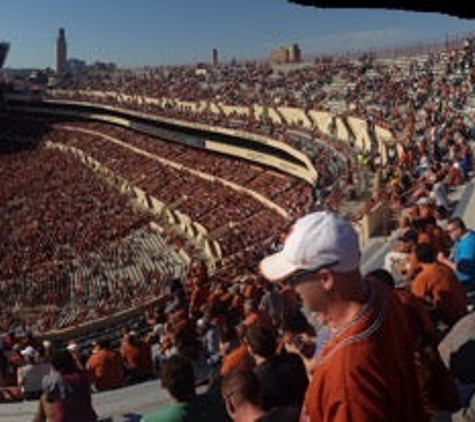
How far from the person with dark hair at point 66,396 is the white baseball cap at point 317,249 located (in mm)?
3009

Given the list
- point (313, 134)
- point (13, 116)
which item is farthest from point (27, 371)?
point (13, 116)

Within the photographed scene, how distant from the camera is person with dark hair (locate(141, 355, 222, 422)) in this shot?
3793 mm

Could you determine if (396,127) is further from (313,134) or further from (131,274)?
(131,274)

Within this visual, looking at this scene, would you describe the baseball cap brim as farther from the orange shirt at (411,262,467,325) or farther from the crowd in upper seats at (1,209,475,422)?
the orange shirt at (411,262,467,325)

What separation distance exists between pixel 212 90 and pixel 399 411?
5739cm

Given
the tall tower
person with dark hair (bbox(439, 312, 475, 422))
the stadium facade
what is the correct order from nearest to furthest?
person with dark hair (bbox(439, 312, 475, 422)) → the stadium facade → the tall tower

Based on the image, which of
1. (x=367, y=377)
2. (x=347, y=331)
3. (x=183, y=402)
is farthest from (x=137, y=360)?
(x=367, y=377)

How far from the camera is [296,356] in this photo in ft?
14.8

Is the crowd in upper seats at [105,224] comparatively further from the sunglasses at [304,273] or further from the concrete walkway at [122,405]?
the sunglasses at [304,273]

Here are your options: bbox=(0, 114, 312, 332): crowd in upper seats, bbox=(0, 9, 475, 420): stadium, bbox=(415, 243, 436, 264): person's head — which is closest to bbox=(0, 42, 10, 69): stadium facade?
bbox=(0, 9, 475, 420): stadium

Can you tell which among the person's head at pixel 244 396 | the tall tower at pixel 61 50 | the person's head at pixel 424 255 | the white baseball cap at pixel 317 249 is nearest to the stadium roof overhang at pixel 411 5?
the white baseball cap at pixel 317 249

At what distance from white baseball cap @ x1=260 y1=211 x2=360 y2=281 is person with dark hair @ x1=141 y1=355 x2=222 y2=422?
1.37 metres

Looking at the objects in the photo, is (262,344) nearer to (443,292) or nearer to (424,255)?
(443,292)

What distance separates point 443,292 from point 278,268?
12.0ft
